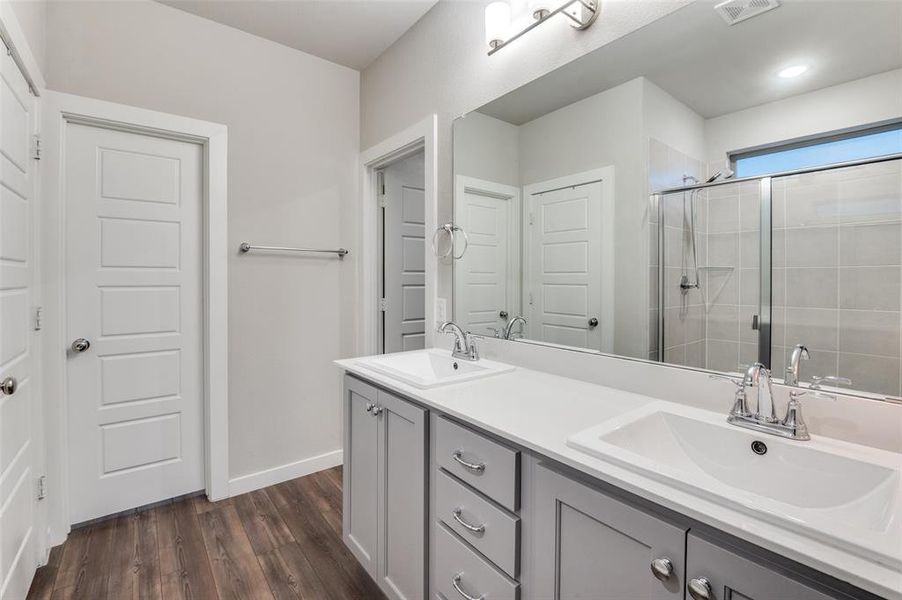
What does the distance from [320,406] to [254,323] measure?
70 cm

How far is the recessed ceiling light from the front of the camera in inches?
41.8

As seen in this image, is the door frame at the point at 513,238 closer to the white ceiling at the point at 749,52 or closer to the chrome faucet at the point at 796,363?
the white ceiling at the point at 749,52

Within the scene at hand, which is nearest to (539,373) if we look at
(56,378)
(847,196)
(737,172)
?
(737,172)

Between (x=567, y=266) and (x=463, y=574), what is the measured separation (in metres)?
1.07

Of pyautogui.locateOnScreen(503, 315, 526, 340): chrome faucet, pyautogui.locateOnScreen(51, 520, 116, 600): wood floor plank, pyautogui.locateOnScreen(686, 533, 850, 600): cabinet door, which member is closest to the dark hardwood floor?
pyautogui.locateOnScreen(51, 520, 116, 600): wood floor plank

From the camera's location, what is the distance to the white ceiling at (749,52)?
38.3 inches

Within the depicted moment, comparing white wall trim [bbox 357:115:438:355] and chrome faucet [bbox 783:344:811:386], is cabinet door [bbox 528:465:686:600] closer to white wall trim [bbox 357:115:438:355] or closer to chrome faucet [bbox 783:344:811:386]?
chrome faucet [bbox 783:344:811:386]

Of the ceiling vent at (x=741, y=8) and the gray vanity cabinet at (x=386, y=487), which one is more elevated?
the ceiling vent at (x=741, y=8)

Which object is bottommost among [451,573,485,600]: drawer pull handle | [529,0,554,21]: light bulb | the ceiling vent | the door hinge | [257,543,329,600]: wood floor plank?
[257,543,329,600]: wood floor plank

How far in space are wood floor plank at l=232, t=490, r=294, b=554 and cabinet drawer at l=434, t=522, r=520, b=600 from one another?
1108mm

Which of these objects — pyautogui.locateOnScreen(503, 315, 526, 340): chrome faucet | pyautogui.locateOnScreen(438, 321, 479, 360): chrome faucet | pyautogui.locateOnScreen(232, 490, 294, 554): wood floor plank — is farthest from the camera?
pyautogui.locateOnScreen(232, 490, 294, 554): wood floor plank

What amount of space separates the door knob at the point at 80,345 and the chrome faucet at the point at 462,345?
1760 millimetres

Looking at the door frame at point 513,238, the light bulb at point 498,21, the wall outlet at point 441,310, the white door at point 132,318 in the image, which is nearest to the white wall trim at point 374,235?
the wall outlet at point 441,310

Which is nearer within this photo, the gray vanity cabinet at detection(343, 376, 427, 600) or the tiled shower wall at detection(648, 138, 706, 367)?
the tiled shower wall at detection(648, 138, 706, 367)
